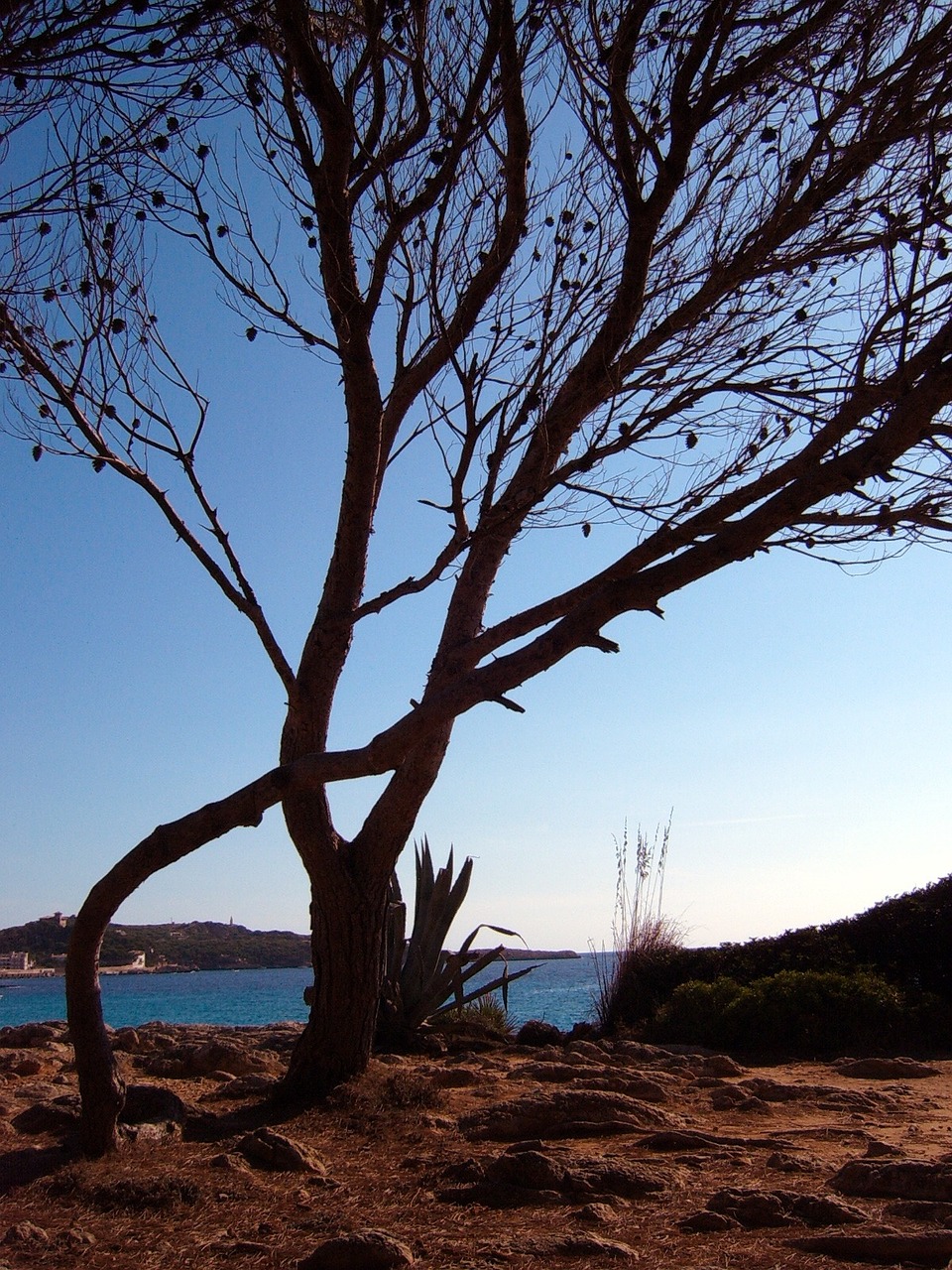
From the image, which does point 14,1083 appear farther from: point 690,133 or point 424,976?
point 690,133

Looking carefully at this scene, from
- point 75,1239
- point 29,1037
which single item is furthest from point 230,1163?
point 29,1037

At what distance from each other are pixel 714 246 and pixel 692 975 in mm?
7050

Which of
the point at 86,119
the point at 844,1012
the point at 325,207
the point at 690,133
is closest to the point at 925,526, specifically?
the point at 690,133

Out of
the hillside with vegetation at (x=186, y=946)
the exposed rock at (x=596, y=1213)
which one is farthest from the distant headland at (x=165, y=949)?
the exposed rock at (x=596, y=1213)

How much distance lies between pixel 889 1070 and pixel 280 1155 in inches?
→ 184

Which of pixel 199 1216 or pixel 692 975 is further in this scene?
pixel 692 975

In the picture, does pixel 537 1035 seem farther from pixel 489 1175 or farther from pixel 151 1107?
pixel 489 1175

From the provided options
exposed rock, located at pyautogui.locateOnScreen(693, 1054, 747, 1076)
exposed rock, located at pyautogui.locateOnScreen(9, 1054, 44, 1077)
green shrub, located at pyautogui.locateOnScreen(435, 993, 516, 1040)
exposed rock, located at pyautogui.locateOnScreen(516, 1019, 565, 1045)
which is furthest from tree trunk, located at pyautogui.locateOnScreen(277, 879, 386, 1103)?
exposed rock, located at pyautogui.locateOnScreen(516, 1019, 565, 1045)

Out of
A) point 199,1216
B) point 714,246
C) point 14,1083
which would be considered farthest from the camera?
point 14,1083

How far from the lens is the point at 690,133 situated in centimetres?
521

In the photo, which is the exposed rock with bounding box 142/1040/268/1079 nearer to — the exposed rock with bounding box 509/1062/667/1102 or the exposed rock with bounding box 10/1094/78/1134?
the exposed rock with bounding box 509/1062/667/1102

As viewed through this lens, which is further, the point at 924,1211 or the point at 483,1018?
the point at 483,1018

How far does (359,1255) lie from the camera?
10.4 ft

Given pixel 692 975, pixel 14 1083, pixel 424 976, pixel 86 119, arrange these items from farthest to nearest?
pixel 692 975 → pixel 424 976 → pixel 14 1083 → pixel 86 119
